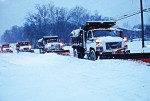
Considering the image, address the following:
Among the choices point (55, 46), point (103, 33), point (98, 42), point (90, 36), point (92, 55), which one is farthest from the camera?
point (55, 46)

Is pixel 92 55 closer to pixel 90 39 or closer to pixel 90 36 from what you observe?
pixel 90 39

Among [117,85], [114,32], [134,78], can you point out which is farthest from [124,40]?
[117,85]

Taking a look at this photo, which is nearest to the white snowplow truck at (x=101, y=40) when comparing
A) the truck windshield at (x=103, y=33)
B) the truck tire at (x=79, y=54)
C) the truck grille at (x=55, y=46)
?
the truck windshield at (x=103, y=33)

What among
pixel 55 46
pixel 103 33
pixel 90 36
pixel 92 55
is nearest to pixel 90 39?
pixel 90 36

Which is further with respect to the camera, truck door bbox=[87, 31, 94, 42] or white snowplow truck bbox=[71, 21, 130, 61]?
truck door bbox=[87, 31, 94, 42]

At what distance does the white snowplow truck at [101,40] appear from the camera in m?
16.2

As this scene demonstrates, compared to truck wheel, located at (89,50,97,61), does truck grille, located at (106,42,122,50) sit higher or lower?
higher

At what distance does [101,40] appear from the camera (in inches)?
639

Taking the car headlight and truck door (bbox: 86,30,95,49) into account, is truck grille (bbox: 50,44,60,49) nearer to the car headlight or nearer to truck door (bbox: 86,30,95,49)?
truck door (bbox: 86,30,95,49)

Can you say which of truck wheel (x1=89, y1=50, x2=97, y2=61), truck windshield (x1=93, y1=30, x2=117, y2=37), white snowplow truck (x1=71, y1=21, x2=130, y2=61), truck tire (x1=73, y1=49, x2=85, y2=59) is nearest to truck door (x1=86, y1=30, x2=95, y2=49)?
white snowplow truck (x1=71, y1=21, x2=130, y2=61)

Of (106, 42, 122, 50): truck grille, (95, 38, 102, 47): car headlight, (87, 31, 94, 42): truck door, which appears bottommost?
(106, 42, 122, 50): truck grille

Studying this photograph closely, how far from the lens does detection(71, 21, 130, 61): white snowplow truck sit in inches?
636

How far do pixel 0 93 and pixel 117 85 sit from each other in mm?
3992

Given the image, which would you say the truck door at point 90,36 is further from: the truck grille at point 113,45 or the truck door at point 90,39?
the truck grille at point 113,45
